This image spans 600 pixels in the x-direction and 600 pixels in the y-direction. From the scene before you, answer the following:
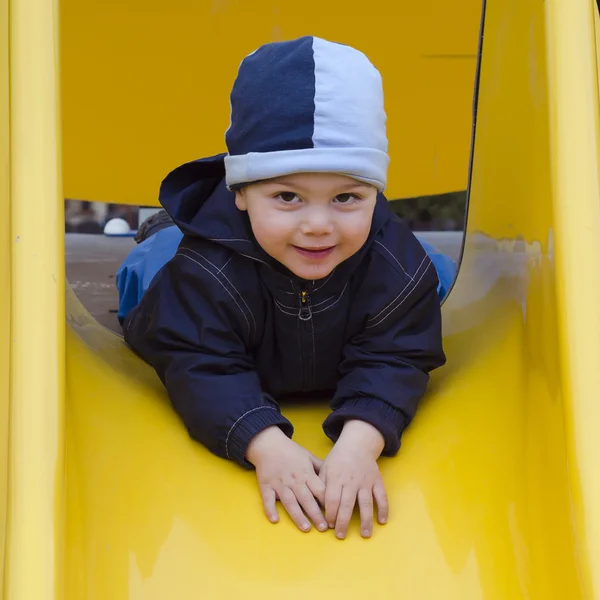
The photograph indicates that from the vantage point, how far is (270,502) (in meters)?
0.89

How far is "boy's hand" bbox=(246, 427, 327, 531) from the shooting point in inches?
34.6

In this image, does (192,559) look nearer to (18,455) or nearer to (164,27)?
(18,455)

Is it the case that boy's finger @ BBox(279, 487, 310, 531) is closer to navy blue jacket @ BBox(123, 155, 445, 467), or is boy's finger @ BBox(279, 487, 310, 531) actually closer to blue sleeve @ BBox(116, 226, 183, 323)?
navy blue jacket @ BBox(123, 155, 445, 467)

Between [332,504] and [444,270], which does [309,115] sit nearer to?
[332,504]

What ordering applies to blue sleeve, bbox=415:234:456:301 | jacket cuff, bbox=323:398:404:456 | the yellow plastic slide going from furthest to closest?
blue sleeve, bbox=415:234:456:301 < jacket cuff, bbox=323:398:404:456 < the yellow plastic slide

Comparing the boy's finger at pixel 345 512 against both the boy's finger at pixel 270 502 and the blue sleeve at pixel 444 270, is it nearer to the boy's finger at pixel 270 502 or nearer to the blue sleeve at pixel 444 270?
the boy's finger at pixel 270 502

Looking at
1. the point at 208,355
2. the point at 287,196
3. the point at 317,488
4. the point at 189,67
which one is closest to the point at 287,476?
the point at 317,488

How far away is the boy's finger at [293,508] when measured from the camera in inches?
34.2

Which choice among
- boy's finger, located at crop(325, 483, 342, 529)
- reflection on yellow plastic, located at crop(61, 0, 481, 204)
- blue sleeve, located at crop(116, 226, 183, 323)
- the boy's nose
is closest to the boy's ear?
the boy's nose

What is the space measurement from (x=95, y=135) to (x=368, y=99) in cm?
112

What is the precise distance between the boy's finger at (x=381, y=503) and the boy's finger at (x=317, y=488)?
52 mm

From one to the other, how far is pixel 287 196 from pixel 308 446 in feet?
0.94

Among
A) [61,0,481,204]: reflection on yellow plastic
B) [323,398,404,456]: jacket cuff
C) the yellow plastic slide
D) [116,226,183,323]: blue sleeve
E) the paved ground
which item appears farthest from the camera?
the paved ground

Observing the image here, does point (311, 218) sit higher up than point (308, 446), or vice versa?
point (311, 218)
